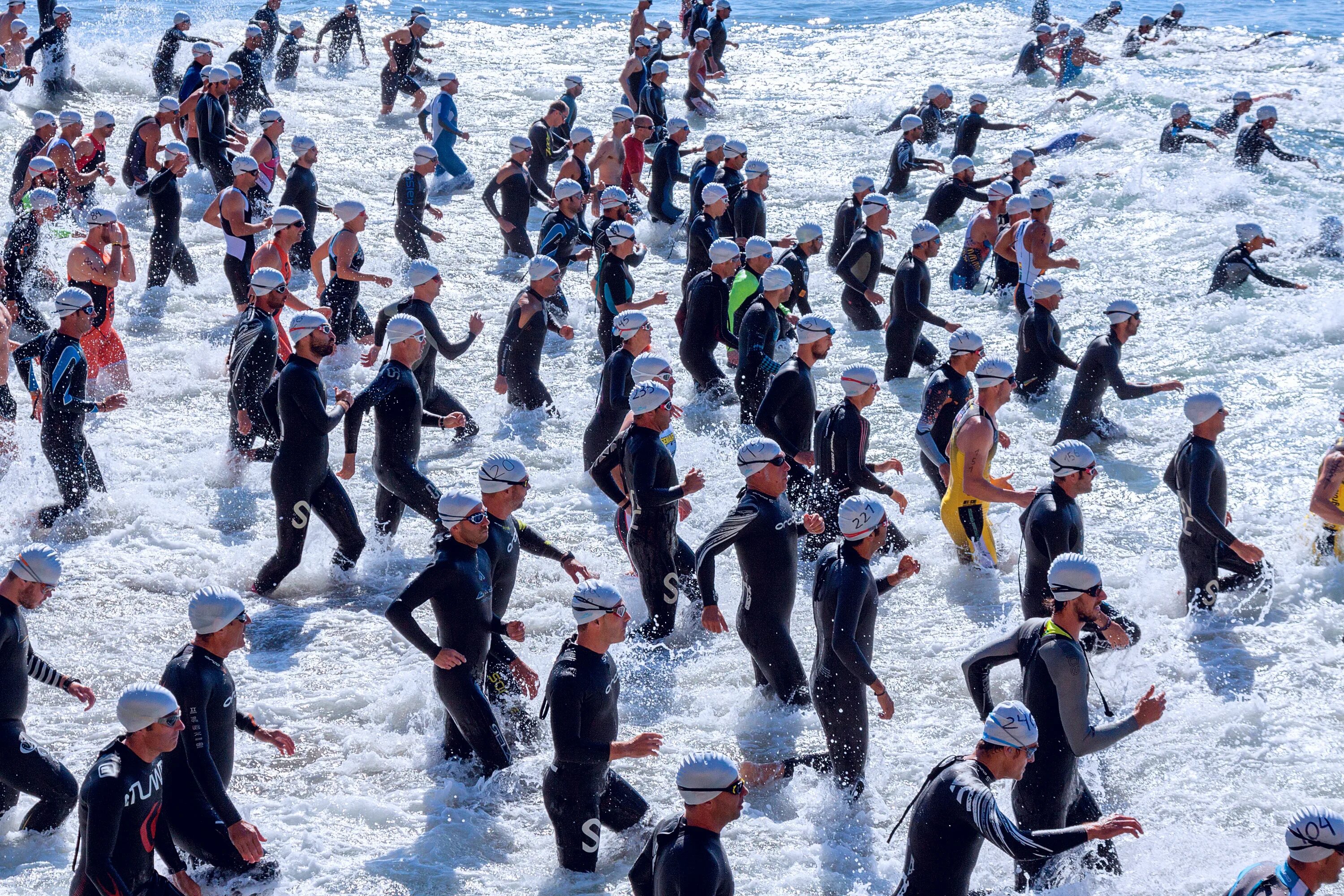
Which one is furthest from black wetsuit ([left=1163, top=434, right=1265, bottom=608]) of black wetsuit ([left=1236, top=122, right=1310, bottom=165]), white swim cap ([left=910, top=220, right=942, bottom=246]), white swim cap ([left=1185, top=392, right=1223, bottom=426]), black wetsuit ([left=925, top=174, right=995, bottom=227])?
black wetsuit ([left=1236, top=122, right=1310, bottom=165])

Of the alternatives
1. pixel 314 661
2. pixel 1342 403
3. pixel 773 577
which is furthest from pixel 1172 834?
pixel 1342 403

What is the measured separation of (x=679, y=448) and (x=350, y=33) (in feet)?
61.7

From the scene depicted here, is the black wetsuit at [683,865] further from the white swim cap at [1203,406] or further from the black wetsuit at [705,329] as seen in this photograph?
the black wetsuit at [705,329]

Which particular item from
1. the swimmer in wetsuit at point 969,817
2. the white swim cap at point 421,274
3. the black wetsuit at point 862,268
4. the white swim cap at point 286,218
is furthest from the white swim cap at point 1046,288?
the swimmer in wetsuit at point 969,817

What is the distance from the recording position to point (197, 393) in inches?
501

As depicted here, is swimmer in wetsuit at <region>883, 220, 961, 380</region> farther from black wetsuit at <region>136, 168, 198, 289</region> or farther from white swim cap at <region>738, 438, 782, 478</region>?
black wetsuit at <region>136, 168, 198, 289</region>

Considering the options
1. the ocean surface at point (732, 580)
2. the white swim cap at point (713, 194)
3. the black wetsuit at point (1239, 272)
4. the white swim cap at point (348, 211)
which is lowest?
the ocean surface at point (732, 580)

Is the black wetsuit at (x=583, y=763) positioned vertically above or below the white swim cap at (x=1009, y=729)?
below

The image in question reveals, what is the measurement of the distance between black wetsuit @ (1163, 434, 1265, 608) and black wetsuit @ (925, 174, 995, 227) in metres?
8.35

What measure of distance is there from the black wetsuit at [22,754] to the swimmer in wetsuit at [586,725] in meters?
2.30

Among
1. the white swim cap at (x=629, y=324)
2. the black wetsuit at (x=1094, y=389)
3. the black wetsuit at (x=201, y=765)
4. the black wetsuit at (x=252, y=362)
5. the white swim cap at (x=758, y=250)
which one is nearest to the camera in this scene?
the black wetsuit at (x=201, y=765)

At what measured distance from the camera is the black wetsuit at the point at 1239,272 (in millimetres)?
13938

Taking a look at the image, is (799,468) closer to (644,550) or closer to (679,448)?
(644,550)

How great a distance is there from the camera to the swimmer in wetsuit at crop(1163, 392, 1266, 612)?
8.17 meters
